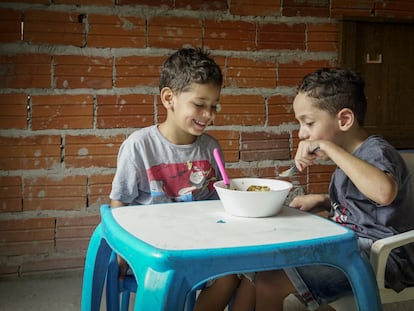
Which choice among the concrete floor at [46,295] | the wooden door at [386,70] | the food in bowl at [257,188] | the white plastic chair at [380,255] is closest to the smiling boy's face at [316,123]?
the food in bowl at [257,188]

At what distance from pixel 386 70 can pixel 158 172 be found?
1.39m

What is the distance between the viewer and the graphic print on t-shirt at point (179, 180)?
4.69 ft

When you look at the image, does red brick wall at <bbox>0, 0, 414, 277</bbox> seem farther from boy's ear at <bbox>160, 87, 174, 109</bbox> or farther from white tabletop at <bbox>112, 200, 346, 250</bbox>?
white tabletop at <bbox>112, 200, 346, 250</bbox>

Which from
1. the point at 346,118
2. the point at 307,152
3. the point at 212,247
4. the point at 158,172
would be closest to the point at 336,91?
the point at 346,118

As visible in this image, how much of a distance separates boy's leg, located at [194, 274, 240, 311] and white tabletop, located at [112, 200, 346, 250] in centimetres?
22

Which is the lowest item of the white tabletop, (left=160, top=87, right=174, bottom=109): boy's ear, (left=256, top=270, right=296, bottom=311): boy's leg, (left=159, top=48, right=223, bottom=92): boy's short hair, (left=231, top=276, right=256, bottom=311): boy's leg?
(left=231, top=276, right=256, bottom=311): boy's leg

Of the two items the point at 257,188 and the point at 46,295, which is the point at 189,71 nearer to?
the point at 257,188

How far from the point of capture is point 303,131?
1.42 m

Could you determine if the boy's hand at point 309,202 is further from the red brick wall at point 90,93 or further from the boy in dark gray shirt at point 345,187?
the red brick wall at point 90,93

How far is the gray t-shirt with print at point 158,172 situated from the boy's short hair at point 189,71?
168 millimetres

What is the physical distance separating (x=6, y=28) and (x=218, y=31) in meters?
0.85

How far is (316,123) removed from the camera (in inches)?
55.4

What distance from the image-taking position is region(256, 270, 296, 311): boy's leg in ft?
3.77

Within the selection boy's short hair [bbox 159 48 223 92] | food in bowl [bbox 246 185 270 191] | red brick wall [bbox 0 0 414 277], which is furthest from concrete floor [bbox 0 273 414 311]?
boy's short hair [bbox 159 48 223 92]
